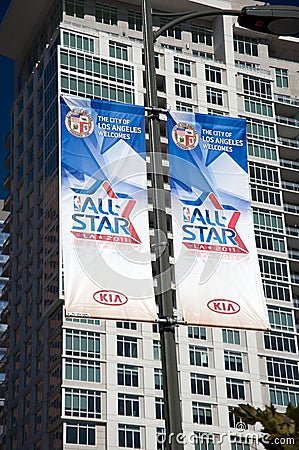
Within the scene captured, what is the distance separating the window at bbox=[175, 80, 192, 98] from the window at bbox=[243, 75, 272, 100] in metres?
6.62

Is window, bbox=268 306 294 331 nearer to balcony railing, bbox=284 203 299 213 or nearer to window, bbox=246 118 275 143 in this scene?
balcony railing, bbox=284 203 299 213

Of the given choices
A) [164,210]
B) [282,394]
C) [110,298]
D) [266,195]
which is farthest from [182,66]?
[164,210]

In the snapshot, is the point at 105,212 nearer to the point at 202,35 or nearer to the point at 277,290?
the point at 277,290

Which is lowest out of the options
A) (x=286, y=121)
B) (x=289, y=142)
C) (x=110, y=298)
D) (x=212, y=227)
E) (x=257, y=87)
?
(x=110, y=298)

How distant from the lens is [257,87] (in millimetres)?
100625

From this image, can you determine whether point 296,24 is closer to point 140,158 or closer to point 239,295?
point 140,158

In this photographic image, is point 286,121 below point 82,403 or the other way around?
the other way around

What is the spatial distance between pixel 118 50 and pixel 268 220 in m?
23.2

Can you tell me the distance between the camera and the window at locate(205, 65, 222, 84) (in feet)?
325

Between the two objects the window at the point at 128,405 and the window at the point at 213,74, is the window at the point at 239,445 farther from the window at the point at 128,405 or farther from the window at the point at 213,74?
the window at the point at 213,74

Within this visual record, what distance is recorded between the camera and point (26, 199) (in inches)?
3912

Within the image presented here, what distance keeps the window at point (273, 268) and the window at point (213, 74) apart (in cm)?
2055

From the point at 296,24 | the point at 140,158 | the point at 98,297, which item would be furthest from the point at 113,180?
the point at 296,24

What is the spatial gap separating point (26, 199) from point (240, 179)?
8417 cm
